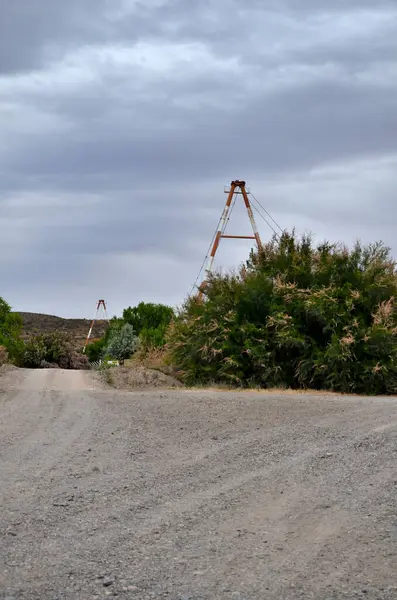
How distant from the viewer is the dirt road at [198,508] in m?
6.04

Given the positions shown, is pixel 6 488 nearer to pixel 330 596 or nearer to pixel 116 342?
pixel 330 596

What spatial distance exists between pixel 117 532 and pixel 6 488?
90.3 inches

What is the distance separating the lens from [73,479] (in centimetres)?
955

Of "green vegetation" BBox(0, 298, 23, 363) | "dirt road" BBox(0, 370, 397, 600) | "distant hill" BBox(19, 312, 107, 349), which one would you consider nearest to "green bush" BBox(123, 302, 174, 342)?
"green vegetation" BBox(0, 298, 23, 363)

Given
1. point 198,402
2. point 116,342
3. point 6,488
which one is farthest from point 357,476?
point 116,342

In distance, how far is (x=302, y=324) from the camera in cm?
2503

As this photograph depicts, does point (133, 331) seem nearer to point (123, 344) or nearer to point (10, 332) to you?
point (123, 344)

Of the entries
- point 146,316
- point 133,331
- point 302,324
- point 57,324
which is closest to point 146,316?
point 146,316

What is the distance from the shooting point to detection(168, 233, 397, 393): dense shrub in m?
24.0

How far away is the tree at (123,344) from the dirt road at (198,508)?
79.2 ft

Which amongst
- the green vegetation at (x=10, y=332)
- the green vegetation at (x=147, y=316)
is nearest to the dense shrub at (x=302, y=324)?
the green vegetation at (x=10, y=332)

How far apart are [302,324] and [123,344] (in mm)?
16563

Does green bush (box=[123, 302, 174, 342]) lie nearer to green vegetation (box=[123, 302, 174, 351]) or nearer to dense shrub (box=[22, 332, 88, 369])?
green vegetation (box=[123, 302, 174, 351])

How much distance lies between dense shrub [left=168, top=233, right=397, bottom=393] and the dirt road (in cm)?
856
